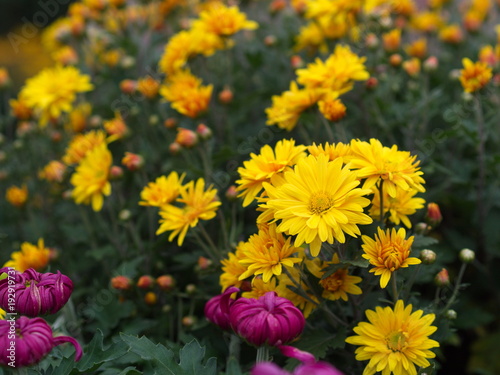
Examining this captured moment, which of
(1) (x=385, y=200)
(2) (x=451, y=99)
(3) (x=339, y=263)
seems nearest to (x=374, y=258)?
(3) (x=339, y=263)

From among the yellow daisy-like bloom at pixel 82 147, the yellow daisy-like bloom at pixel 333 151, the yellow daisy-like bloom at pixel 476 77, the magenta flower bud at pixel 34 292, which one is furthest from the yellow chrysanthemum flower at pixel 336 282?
the yellow daisy-like bloom at pixel 82 147

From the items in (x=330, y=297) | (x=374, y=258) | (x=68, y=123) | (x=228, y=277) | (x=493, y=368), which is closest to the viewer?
(x=374, y=258)

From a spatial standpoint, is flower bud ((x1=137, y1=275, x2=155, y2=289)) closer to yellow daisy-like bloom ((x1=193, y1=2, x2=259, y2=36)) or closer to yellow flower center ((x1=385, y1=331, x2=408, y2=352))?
yellow flower center ((x1=385, y1=331, x2=408, y2=352))

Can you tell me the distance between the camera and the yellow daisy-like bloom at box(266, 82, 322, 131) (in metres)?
1.99

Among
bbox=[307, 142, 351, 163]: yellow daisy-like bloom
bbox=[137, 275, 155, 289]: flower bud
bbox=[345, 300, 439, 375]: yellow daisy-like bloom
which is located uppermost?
bbox=[307, 142, 351, 163]: yellow daisy-like bloom

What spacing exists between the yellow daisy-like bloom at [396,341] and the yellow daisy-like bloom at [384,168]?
308 millimetres

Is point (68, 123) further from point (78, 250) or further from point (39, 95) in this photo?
point (78, 250)

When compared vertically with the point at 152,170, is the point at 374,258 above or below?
above

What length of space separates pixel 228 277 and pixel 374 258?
44cm

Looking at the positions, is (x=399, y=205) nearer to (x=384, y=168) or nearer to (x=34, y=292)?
(x=384, y=168)

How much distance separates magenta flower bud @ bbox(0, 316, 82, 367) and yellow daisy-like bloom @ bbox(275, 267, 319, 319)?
62 centimetres

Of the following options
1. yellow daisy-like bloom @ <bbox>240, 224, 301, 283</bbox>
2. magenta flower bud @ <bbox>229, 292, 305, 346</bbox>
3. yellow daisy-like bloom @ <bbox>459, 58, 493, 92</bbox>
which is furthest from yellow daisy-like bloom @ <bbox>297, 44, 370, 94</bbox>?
magenta flower bud @ <bbox>229, 292, 305, 346</bbox>

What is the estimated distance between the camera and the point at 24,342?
123 centimetres

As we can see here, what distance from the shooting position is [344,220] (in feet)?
4.42
